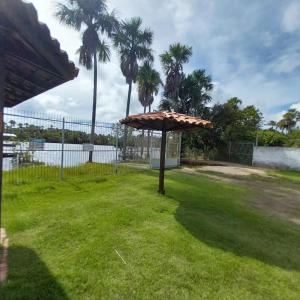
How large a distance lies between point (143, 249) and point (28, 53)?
9.28 ft

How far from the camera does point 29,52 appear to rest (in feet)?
8.32

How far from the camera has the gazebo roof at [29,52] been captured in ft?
6.52

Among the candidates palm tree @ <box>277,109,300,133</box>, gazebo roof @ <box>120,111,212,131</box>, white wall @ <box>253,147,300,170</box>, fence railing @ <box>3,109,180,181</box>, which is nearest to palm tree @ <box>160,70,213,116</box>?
white wall @ <box>253,147,300,170</box>

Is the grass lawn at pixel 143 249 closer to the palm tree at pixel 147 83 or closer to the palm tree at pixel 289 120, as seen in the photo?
the palm tree at pixel 147 83

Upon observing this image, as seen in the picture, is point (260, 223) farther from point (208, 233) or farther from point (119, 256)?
point (119, 256)

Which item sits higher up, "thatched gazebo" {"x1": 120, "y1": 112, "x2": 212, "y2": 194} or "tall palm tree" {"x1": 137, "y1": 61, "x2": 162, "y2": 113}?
"tall palm tree" {"x1": 137, "y1": 61, "x2": 162, "y2": 113}

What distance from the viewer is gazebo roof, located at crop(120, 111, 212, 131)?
6.25 m

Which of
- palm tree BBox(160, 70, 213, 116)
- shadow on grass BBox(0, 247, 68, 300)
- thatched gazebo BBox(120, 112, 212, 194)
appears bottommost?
shadow on grass BBox(0, 247, 68, 300)

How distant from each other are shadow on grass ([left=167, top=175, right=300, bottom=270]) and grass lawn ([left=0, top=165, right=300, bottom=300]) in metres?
0.02

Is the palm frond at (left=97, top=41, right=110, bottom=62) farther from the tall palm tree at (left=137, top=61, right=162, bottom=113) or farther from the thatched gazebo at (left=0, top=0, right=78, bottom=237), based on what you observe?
the thatched gazebo at (left=0, top=0, right=78, bottom=237)

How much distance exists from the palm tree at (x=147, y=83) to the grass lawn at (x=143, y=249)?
17104 millimetres

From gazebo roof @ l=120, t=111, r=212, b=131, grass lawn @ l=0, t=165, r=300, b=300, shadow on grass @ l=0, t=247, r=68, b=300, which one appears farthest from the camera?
gazebo roof @ l=120, t=111, r=212, b=131

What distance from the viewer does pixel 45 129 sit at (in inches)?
315

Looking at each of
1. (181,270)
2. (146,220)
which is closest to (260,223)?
(146,220)
